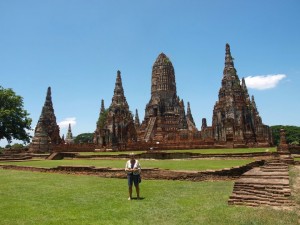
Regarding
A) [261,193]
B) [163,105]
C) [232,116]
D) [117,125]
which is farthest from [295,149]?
[163,105]

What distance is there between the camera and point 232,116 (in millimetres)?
37969

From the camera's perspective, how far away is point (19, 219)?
6340mm

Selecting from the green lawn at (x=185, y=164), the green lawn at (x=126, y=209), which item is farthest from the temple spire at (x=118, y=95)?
the green lawn at (x=126, y=209)

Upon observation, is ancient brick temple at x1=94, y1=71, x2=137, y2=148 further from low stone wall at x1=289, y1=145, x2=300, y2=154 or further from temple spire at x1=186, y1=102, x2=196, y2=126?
low stone wall at x1=289, y1=145, x2=300, y2=154

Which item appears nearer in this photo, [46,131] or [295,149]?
[295,149]

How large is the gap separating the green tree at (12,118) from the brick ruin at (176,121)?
11142 millimetres

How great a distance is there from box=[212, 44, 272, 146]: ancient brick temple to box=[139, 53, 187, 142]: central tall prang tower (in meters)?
12.5

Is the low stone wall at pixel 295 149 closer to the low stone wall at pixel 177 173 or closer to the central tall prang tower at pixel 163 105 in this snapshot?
the low stone wall at pixel 177 173

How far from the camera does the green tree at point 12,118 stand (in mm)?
40188

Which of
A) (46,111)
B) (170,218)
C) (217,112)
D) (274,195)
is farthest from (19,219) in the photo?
(46,111)

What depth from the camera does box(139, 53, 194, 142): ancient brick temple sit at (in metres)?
53.5

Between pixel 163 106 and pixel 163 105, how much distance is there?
0.26m

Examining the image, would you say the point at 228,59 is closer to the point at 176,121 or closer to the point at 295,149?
the point at 176,121

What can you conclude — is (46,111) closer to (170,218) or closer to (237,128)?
(237,128)
